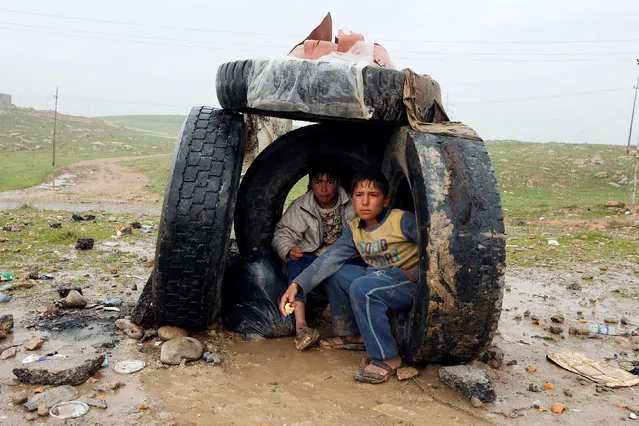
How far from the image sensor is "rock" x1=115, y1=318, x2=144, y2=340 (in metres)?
3.75

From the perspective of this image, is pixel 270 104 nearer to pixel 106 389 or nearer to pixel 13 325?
pixel 106 389

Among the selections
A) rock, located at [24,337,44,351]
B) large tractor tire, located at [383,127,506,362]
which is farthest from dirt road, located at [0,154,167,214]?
large tractor tire, located at [383,127,506,362]

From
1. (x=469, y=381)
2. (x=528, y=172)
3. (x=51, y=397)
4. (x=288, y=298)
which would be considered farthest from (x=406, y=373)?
(x=528, y=172)

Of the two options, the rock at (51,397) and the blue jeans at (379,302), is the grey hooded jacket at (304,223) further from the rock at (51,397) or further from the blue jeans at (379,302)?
the rock at (51,397)

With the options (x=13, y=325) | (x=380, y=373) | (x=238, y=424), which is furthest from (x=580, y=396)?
(x=13, y=325)

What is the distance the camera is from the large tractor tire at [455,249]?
9.72ft

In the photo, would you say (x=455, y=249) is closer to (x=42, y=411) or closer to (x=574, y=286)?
(x=42, y=411)

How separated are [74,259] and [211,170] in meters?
3.44

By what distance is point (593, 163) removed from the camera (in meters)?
22.1

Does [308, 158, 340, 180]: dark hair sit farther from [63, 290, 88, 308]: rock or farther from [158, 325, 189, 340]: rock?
[63, 290, 88, 308]: rock

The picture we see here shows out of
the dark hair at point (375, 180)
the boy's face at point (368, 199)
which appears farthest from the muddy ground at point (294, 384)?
the dark hair at point (375, 180)

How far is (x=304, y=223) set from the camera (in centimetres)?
439

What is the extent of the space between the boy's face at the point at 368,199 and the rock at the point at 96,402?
185cm

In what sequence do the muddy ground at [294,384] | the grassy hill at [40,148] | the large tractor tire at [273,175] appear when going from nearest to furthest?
the muddy ground at [294,384]
the large tractor tire at [273,175]
the grassy hill at [40,148]
